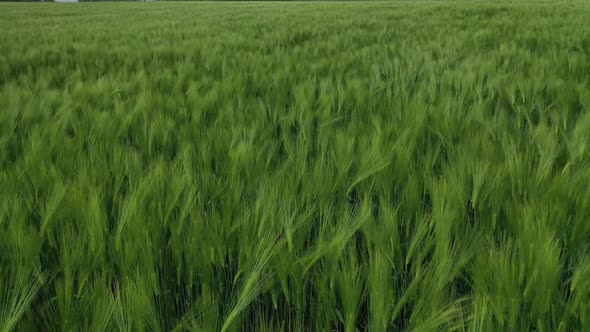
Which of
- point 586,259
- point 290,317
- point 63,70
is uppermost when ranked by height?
point 63,70

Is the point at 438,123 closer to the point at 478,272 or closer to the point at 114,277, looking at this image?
the point at 478,272

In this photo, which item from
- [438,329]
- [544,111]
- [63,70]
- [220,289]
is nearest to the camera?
[438,329]

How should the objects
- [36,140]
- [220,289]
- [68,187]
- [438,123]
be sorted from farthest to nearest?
[438,123]
[36,140]
[68,187]
[220,289]

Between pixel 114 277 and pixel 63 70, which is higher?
pixel 63 70

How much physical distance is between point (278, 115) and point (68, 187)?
0.78m

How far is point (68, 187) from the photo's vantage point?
34.3 inches

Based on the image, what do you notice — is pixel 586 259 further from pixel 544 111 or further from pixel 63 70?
pixel 63 70

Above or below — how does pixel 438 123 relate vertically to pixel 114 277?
above

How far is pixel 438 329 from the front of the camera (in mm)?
536

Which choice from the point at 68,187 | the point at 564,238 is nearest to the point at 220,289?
the point at 68,187

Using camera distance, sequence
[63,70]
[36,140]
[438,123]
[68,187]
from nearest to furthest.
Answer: [68,187] → [36,140] → [438,123] → [63,70]

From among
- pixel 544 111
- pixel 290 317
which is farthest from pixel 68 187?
pixel 544 111

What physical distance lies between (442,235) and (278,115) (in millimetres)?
959

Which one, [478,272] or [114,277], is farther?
[114,277]
